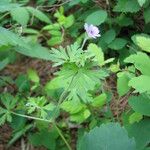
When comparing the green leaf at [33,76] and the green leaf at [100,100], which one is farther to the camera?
the green leaf at [33,76]

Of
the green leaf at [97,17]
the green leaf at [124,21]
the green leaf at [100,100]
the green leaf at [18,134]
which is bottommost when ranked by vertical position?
the green leaf at [18,134]

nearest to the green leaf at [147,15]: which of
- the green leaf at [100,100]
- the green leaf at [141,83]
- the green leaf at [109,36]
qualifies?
the green leaf at [109,36]

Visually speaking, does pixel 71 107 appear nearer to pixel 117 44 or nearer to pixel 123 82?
pixel 123 82

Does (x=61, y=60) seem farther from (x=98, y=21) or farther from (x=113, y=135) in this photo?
(x=98, y=21)

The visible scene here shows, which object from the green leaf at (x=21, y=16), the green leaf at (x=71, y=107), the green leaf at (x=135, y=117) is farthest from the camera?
the green leaf at (x=21, y=16)

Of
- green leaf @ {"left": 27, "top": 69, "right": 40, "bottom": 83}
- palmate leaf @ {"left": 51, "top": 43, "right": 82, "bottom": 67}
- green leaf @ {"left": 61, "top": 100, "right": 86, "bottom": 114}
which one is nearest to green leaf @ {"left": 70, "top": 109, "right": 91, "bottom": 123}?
green leaf @ {"left": 61, "top": 100, "right": 86, "bottom": 114}

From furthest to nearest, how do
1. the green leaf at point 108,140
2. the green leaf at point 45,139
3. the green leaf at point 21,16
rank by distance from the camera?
1. the green leaf at point 21,16
2. the green leaf at point 45,139
3. the green leaf at point 108,140

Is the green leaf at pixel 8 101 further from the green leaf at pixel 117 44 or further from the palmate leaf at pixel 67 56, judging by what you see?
the green leaf at pixel 117 44
